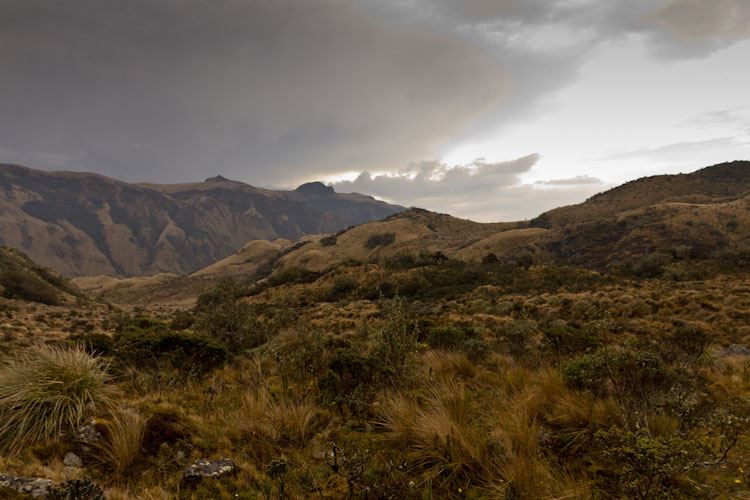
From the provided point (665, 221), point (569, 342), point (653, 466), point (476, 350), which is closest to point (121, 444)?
point (653, 466)

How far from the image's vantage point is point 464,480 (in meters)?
3.03

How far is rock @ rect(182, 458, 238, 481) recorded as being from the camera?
3.09 metres

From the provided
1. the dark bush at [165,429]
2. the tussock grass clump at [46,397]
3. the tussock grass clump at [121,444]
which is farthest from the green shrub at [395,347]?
the tussock grass clump at [46,397]

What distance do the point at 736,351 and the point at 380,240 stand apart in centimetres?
6958

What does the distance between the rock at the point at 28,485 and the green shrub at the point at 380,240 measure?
73.5 metres

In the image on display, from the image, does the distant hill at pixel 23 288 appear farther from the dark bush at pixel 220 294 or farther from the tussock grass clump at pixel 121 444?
the tussock grass clump at pixel 121 444

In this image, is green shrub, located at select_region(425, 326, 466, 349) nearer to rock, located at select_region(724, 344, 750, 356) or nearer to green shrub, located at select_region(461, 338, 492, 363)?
green shrub, located at select_region(461, 338, 492, 363)

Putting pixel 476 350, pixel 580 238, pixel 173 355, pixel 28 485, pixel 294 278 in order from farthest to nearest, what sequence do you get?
pixel 580 238, pixel 294 278, pixel 476 350, pixel 173 355, pixel 28 485

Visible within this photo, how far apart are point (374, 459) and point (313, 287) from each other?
30.2 metres

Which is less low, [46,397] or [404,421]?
[46,397]

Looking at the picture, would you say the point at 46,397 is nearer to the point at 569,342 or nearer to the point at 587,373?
the point at 587,373

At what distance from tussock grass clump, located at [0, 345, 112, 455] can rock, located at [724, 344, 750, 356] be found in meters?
14.9

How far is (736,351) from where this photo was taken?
9.02 m

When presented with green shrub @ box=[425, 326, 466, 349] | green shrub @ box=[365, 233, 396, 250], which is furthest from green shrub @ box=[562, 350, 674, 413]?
green shrub @ box=[365, 233, 396, 250]
